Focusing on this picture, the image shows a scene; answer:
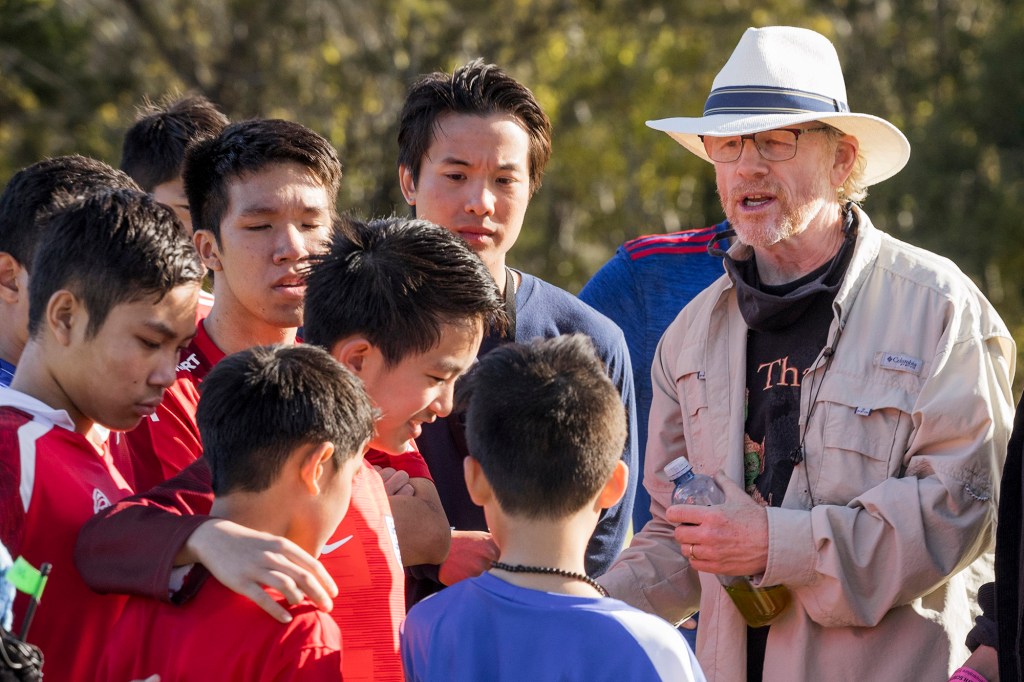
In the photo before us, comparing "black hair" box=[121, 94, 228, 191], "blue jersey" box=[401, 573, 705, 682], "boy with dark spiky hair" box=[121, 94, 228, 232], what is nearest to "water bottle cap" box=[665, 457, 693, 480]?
"blue jersey" box=[401, 573, 705, 682]

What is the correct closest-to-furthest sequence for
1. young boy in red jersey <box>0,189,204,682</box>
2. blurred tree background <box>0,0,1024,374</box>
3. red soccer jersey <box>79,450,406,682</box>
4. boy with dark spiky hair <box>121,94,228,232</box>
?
red soccer jersey <box>79,450,406,682</box> < young boy in red jersey <box>0,189,204,682</box> < boy with dark spiky hair <box>121,94,228,232</box> < blurred tree background <box>0,0,1024,374</box>

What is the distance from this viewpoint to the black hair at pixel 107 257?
9.28 ft

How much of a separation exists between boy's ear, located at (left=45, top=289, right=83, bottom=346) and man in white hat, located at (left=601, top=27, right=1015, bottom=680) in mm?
1591

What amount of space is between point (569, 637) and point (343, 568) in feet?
1.95

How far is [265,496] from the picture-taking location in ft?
8.21

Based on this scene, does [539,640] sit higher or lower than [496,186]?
lower

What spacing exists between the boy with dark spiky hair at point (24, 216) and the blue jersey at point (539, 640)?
54.1 inches

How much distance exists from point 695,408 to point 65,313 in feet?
5.91

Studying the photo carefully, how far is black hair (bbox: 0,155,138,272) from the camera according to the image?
3.35m

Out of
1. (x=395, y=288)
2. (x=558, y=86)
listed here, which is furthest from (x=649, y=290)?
(x=558, y=86)

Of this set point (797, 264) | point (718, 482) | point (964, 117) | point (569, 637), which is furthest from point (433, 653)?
point (964, 117)

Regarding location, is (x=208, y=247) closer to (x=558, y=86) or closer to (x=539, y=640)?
(x=539, y=640)

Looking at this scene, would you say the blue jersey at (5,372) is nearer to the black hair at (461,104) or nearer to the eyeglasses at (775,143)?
the black hair at (461,104)

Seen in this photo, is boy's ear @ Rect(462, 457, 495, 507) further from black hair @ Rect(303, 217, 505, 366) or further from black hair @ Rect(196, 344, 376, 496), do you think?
black hair @ Rect(303, 217, 505, 366)
